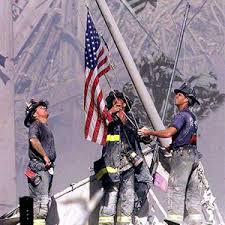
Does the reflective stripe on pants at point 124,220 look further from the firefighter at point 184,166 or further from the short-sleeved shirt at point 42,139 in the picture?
the short-sleeved shirt at point 42,139

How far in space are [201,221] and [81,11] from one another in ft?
11.6

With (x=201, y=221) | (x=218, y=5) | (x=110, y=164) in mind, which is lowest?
(x=201, y=221)

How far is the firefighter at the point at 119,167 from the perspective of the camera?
8.04 m

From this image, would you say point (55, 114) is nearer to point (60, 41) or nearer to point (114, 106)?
point (60, 41)

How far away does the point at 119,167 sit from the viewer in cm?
805

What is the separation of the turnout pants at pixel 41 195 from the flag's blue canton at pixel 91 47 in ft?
4.02

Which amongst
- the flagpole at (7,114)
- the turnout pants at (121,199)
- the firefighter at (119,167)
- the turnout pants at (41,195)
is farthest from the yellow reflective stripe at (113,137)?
the flagpole at (7,114)

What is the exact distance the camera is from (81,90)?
33.1ft

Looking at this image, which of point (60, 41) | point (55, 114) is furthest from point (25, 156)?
point (60, 41)

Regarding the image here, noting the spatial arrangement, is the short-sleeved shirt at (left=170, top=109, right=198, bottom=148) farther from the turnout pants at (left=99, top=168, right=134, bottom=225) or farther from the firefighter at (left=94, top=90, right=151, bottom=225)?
the turnout pants at (left=99, top=168, right=134, bottom=225)

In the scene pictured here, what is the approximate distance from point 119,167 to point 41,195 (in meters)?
0.86

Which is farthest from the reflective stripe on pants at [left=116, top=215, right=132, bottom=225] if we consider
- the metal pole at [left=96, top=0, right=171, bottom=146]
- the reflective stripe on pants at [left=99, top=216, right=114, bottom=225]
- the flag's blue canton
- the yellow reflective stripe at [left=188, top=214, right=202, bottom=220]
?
the flag's blue canton

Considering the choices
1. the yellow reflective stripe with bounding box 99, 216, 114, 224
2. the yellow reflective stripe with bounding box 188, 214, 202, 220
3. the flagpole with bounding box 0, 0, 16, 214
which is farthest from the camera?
the flagpole with bounding box 0, 0, 16, 214

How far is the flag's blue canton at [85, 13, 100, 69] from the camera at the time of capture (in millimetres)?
7969
